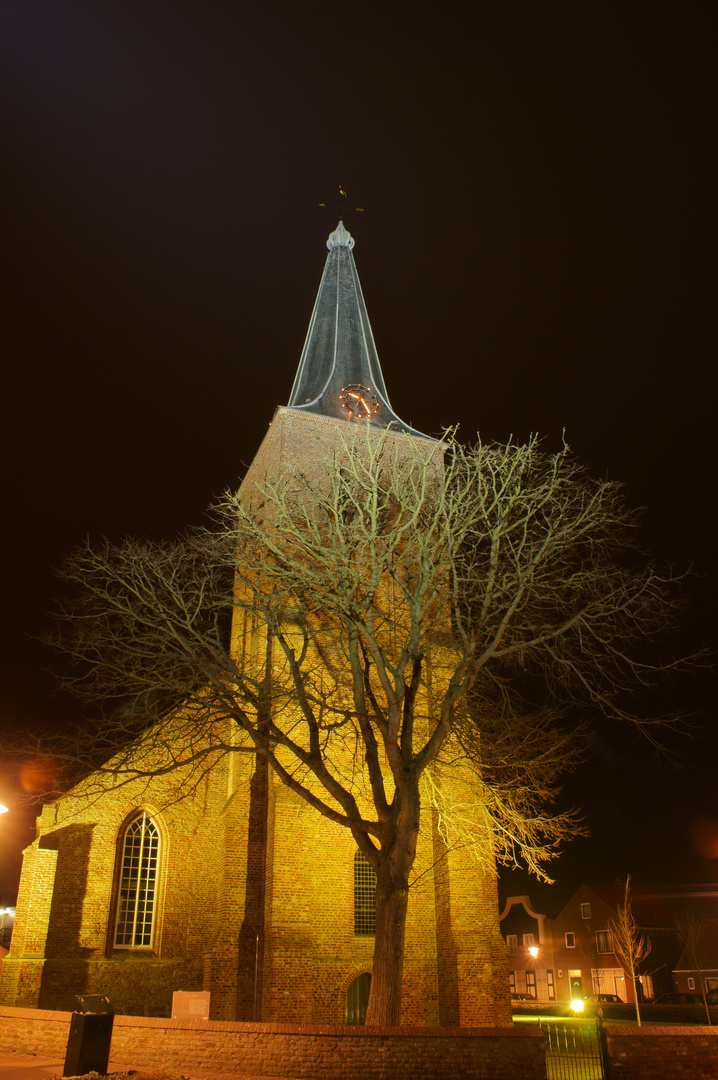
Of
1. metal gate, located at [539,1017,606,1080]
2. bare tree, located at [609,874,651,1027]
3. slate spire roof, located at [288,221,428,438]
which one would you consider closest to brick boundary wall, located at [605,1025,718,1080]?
metal gate, located at [539,1017,606,1080]

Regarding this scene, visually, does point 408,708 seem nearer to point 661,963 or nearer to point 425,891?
point 425,891

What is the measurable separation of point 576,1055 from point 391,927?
12.1 ft

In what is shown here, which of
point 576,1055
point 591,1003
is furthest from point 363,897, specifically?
point 591,1003

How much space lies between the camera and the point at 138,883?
65.9 feet

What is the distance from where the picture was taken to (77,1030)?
9.35 metres

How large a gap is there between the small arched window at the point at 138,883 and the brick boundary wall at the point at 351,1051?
968 cm

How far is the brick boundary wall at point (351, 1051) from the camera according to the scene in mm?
9562

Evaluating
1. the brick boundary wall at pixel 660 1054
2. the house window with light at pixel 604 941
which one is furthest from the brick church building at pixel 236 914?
the house window with light at pixel 604 941

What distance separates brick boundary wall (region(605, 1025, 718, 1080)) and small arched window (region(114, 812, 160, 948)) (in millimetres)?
12642

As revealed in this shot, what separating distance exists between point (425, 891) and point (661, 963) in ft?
107

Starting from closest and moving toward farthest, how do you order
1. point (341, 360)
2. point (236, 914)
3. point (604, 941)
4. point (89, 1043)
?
1. point (89, 1043)
2. point (236, 914)
3. point (341, 360)
4. point (604, 941)

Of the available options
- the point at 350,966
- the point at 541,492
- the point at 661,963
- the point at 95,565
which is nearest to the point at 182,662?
the point at 95,565

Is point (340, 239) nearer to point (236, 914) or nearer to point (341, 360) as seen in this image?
point (341, 360)

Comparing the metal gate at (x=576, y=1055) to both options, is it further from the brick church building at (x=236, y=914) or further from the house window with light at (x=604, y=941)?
the house window with light at (x=604, y=941)
